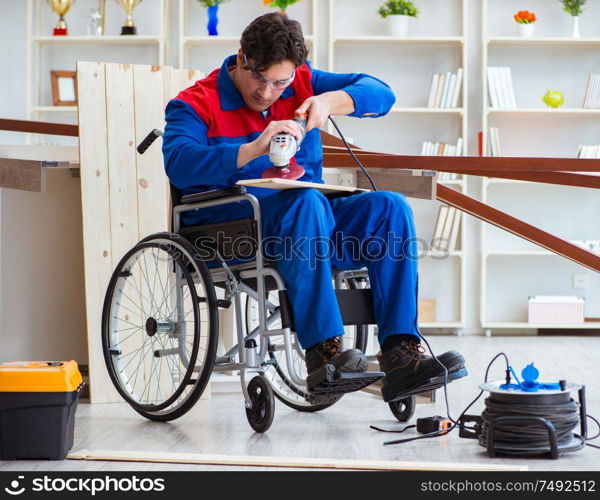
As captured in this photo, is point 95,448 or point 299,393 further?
point 299,393

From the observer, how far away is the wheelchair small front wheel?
218 centimetres

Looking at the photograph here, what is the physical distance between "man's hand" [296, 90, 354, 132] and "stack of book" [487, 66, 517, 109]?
10.8 ft

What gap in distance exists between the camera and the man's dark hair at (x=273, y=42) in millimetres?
2143

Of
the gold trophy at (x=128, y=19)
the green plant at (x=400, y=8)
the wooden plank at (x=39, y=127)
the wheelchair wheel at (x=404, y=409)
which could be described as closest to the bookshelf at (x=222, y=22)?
the gold trophy at (x=128, y=19)

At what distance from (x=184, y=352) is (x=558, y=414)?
0.97 m

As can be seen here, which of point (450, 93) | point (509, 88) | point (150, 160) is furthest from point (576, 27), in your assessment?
point (150, 160)

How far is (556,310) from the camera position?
207 inches

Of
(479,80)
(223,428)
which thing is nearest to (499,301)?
(479,80)

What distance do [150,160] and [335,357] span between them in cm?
121

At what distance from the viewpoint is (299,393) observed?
8.54ft

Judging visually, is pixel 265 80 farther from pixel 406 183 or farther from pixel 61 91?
pixel 61 91

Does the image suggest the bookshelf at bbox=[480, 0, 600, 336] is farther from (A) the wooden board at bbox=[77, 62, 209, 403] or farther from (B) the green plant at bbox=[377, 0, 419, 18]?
(A) the wooden board at bbox=[77, 62, 209, 403]
